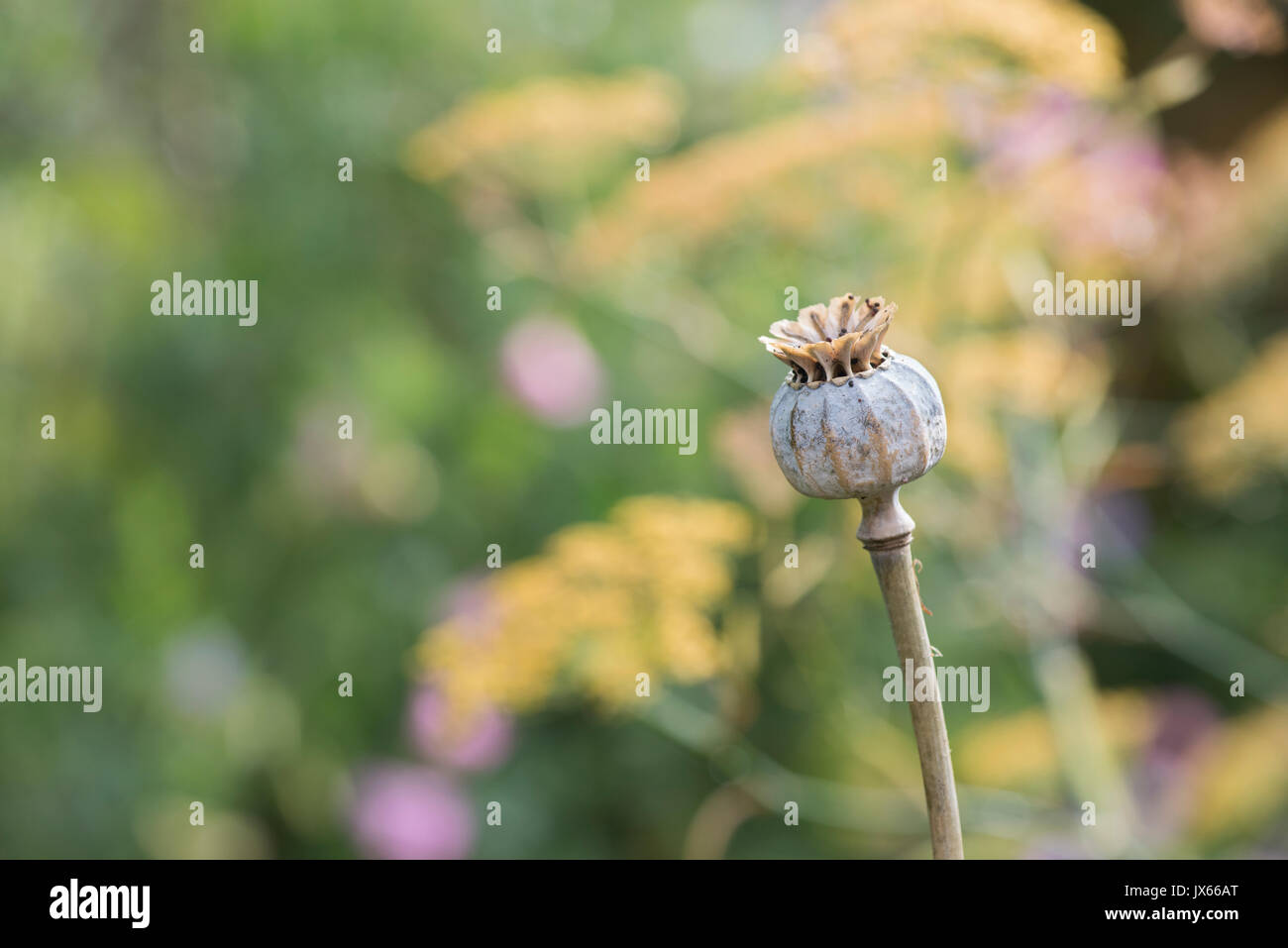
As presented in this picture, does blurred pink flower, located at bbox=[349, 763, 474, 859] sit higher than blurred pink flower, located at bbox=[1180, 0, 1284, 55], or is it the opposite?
blurred pink flower, located at bbox=[1180, 0, 1284, 55]

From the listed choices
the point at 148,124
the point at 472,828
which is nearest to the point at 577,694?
the point at 472,828

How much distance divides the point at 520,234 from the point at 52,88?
1.97ft

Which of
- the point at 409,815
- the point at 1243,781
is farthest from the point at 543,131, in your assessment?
the point at 1243,781

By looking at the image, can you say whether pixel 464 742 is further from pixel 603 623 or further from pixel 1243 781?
pixel 1243 781

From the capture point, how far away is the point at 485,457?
1223 millimetres

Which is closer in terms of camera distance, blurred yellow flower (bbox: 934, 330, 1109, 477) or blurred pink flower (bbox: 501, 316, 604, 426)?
blurred yellow flower (bbox: 934, 330, 1109, 477)

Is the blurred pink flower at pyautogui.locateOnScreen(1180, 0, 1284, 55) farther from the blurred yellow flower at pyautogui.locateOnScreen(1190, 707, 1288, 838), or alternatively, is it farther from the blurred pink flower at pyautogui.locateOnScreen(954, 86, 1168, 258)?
the blurred yellow flower at pyautogui.locateOnScreen(1190, 707, 1288, 838)

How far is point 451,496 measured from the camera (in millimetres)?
1230

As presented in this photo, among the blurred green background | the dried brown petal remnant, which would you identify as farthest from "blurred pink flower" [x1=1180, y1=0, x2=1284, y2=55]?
the dried brown petal remnant

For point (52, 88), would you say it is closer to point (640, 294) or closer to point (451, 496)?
point (451, 496)

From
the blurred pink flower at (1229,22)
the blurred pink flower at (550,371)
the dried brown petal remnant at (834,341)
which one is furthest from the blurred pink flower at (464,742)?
the dried brown petal remnant at (834,341)

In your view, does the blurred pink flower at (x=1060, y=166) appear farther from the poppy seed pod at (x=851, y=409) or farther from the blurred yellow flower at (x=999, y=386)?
the poppy seed pod at (x=851, y=409)

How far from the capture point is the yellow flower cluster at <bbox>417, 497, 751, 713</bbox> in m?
0.69

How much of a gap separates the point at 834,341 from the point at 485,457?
104 centimetres
